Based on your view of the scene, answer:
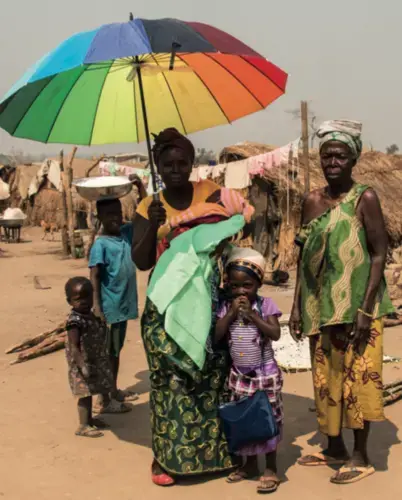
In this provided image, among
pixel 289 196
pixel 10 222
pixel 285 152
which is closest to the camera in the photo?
pixel 285 152

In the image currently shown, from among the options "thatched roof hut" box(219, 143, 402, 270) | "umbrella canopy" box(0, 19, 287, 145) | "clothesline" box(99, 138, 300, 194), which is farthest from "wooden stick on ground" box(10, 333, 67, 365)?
"thatched roof hut" box(219, 143, 402, 270)

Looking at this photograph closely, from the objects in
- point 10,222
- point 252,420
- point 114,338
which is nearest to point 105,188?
point 114,338

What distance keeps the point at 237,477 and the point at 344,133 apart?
1.89 metres

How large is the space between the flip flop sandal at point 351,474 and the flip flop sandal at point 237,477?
46 centimetres

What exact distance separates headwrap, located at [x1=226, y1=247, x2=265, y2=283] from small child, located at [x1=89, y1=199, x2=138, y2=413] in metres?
1.41

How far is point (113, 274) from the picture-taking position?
4.39 metres

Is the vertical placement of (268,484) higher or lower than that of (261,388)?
lower

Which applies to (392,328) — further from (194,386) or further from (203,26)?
(203,26)

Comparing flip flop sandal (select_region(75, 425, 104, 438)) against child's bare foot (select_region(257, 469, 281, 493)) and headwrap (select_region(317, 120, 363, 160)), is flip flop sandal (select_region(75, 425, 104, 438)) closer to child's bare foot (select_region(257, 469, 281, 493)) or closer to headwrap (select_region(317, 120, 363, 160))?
child's bare foot (select_region(257, 469, 281, 493))

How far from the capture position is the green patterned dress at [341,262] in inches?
124

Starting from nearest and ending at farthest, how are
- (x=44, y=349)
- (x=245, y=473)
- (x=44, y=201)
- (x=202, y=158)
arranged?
(x=245, y=473) → (x=44, y=349) → (x=44, y=201) → (x=202, y=158)

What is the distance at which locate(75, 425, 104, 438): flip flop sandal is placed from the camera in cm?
402

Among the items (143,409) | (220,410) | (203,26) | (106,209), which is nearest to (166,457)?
(220,410)

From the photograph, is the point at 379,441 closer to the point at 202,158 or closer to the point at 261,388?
the point at 261,388
